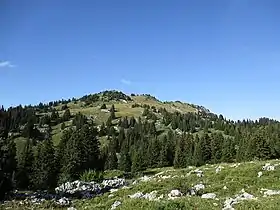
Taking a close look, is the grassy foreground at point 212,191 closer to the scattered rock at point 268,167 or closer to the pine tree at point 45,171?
the scattered rock at point 268,167

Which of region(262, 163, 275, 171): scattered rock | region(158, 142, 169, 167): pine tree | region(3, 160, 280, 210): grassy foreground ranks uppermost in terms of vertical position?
region(158, 142, 169, 167): pine tree

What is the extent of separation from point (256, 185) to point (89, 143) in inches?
2557

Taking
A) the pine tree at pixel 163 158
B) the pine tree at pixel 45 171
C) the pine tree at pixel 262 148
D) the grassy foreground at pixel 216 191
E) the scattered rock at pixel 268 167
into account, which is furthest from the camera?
the pine tree at pixel 163 158

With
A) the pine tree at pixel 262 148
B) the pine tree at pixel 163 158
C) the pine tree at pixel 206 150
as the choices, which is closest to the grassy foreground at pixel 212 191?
the pine tree at pixel 262 148

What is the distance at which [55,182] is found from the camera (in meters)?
82.6

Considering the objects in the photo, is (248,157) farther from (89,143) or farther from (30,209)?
(30,209)

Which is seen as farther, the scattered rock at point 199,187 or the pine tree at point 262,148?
the pine tree at point 262,148

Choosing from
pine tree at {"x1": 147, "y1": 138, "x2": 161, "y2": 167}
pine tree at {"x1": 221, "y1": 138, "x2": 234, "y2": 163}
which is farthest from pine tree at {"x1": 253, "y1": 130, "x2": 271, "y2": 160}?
pine tree at {"x1": 147, "y1": 138, "x2": 161, "y2": 167}

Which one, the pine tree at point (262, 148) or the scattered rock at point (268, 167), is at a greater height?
the pine tree at point (262, 148)

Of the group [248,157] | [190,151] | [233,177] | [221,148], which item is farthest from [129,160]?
[233,177]

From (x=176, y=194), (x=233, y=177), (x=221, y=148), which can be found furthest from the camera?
(x=221, y=148)

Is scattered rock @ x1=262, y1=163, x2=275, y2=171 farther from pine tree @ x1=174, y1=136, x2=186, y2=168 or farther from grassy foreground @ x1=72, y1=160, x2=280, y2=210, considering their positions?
pine tree @ x1=174, y1=136, x2=186, y2=168

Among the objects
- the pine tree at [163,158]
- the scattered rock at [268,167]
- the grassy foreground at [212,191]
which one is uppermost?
the pine tree at [163,158]

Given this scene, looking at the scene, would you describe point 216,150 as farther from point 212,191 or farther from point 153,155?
point 212,191
